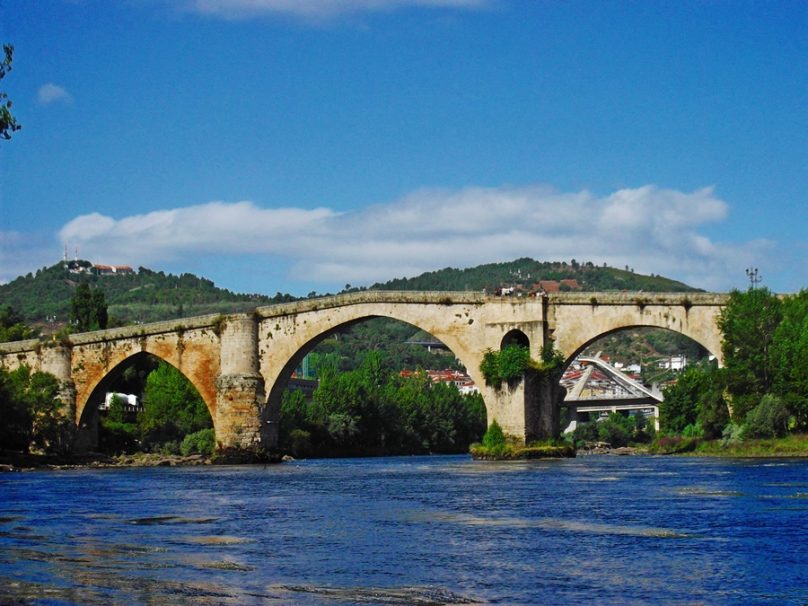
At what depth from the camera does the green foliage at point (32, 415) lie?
62781 mm

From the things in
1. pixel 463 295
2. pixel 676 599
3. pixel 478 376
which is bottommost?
pixel 676 599

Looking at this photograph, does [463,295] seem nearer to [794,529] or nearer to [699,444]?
[699,444]

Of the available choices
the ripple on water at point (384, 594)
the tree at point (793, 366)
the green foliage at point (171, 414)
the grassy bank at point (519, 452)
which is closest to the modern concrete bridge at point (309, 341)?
the grassy bank at point (519, 452)

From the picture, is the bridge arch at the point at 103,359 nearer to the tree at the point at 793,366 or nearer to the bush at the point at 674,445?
the bush at the point at 674,445

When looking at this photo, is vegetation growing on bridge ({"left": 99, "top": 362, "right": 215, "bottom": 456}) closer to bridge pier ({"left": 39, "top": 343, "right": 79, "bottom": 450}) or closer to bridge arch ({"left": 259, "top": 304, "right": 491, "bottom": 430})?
bridge pier ({"left": 39, "top": 343, "right": 79, "bottom": 450})

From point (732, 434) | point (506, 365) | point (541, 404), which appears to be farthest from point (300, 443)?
point (732, 434)

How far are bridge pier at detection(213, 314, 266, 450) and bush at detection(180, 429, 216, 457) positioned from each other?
10.2m

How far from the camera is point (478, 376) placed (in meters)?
55.9

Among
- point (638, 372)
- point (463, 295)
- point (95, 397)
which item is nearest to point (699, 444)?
point (463, 295)

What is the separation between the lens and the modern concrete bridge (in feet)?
178

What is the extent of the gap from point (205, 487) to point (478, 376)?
54.7 ft

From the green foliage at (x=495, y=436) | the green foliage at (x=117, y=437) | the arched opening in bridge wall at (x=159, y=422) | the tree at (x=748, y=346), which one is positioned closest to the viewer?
the tree at (x=748, y=346)

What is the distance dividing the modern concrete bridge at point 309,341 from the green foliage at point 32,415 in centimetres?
103

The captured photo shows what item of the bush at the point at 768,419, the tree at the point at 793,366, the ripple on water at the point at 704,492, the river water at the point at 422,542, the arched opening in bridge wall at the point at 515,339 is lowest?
the river water at the point at 422,542
